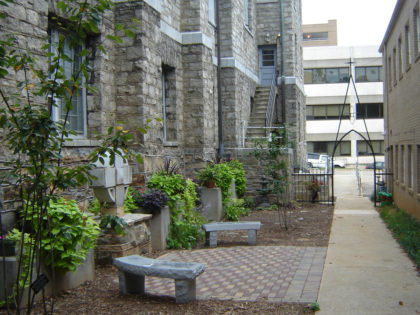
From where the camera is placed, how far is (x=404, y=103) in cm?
1387

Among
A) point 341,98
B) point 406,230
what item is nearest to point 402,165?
point 406,230

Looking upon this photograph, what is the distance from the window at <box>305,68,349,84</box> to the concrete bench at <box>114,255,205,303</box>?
42.4m

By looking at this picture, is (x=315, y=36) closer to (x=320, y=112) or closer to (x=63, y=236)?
(x=320, y=112)

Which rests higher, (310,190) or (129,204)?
(129,204)

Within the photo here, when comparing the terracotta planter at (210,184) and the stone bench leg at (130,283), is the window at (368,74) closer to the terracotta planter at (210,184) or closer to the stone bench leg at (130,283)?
the terracotta planter at (210,184)

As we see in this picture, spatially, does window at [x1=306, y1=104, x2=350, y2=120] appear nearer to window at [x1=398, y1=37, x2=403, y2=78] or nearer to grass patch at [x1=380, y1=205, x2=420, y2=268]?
window at [x1=398, y1=37, x2=403, y2=78]

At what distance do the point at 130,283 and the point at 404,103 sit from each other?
11.0 meters

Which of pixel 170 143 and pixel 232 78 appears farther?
pixel 232 78

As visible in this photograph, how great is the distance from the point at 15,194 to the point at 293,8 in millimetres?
19263

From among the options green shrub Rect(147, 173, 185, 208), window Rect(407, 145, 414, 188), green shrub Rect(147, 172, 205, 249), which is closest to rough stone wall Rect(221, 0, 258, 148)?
window Rect(407, 145, 414, 188)

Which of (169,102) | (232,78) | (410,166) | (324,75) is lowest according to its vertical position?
(410,166)

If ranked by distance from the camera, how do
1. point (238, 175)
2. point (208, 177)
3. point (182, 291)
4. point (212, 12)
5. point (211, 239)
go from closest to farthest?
point (182, 291) → point (211, 239) → point (208, 177) → point (238, 175) → point (212, 12)

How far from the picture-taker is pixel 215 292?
571cm

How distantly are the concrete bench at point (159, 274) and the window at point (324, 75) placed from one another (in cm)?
4244
